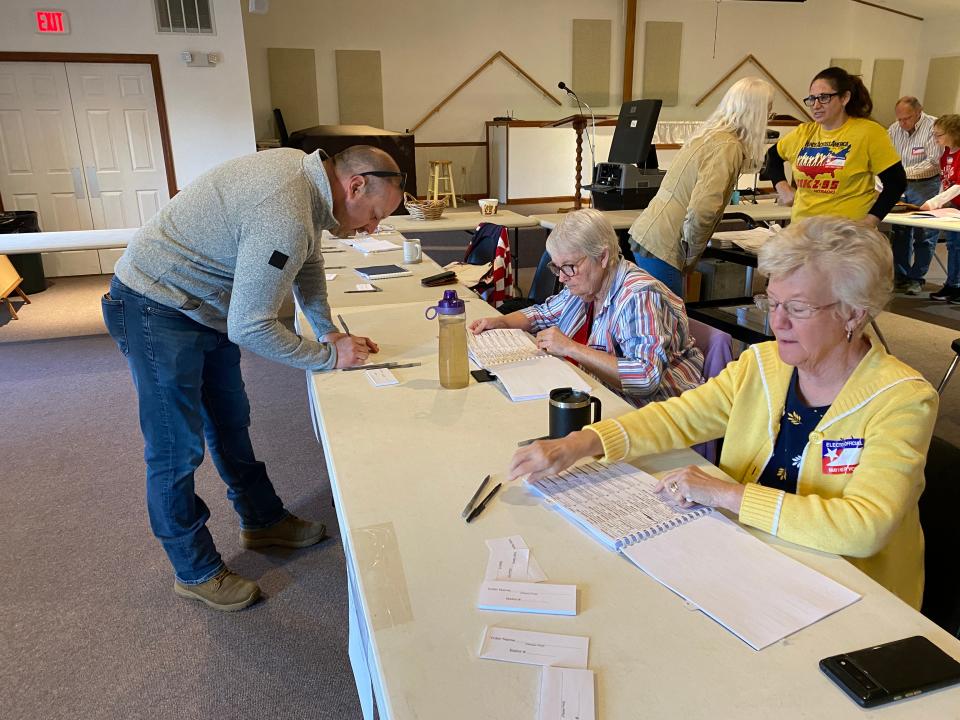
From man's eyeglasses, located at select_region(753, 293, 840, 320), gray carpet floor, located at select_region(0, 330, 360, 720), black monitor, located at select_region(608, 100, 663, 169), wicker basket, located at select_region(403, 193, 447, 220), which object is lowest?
gray carpet floor, located at select_region(0, 330, 360, 720)

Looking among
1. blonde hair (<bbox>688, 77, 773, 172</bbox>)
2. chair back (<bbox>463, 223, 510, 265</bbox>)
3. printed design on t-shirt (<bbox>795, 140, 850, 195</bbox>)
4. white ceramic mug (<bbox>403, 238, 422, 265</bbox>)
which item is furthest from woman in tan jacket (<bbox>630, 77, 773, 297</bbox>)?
white ceramic mug (<bbox>403, 238, 422, 265</bbox>)

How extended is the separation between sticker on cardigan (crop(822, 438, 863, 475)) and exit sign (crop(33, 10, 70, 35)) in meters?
7.22

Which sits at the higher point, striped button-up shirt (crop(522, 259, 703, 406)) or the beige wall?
the beige wall

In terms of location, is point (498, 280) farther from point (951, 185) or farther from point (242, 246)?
point (951, 185)

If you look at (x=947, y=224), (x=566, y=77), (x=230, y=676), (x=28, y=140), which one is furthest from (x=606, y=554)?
(x=566, y=77)

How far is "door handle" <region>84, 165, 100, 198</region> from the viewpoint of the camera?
263 inches

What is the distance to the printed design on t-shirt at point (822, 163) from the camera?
3.15 metres

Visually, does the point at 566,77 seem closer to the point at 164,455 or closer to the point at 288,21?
the point at 288,21

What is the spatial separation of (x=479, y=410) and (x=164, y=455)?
2.80 feet

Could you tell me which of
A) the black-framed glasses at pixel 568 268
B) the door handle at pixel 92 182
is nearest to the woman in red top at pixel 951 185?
the black-framed glasses at pixel 568 268

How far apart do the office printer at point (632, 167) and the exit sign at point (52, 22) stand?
4.92 m

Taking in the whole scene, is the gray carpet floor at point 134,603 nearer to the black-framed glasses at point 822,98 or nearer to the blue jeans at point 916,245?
the black-framed glasses at point 822,98

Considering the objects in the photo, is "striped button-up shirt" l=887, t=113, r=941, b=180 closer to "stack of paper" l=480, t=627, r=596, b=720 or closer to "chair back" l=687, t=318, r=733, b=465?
"chair back" l=687, t=318, r=733, b=465

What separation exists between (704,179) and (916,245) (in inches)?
150
